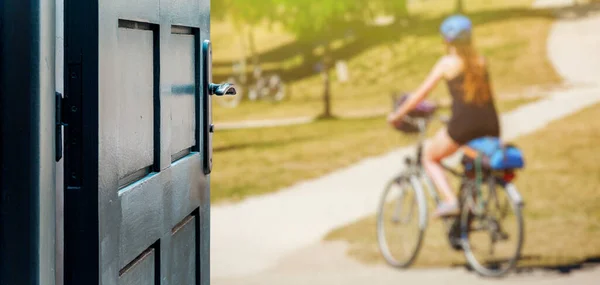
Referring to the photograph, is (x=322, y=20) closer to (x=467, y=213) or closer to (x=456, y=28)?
(x=456, y=28)

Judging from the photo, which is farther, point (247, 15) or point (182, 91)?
point (247, 15)

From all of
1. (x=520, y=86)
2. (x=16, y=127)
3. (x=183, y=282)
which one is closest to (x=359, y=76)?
(x=520, y=86)

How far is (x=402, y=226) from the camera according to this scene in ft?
17.4

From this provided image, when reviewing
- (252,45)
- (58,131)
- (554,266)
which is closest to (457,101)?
(554,266)

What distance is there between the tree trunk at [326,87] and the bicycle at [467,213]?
43 cm

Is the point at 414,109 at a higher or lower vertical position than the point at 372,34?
lower

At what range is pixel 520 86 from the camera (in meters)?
5.34

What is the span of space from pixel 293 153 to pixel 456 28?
1.06m

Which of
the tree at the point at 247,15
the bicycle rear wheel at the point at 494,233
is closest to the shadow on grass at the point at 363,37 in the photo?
the tree at the point at 247,15

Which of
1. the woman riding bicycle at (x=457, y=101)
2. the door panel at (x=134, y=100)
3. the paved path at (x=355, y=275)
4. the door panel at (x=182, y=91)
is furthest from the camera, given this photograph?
the woman riding bicycle at (x=457, y=101)

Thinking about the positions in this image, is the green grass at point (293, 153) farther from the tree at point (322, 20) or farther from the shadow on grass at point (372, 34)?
the shadow on grass at point (372, 34)

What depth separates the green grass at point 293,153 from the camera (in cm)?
539

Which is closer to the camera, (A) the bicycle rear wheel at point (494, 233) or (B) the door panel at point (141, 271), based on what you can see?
(B) the door panel at point (141, 271)

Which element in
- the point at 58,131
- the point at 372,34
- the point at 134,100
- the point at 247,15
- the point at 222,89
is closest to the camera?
the point at 58,131
